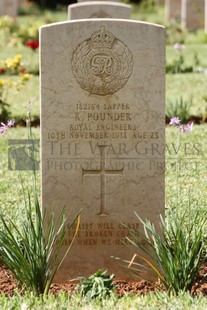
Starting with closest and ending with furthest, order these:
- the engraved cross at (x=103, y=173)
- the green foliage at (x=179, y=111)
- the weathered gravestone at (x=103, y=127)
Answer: the weathered gravestone at (x=103, y=127) → the engraved cross at (x=103, y=173) → the green foliage at (x=179, y=111)

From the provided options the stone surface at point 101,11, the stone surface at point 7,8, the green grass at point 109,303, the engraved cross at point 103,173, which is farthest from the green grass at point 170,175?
the stone surface at point 7,8

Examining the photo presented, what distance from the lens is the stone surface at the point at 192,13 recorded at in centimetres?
2208

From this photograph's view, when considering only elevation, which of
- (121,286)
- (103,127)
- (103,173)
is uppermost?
(103,127)

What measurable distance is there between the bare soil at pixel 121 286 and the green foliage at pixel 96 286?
0.18m

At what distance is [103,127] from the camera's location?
19.3 feet

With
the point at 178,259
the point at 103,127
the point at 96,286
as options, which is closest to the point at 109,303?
the point at 96,286

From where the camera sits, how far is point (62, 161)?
588 cm

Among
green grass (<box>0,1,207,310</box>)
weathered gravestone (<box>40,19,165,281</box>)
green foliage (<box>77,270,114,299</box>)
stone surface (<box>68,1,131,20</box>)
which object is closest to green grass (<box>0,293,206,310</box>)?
green grass (<box>0,1,207,310</box>)

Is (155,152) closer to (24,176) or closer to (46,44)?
(46,44)

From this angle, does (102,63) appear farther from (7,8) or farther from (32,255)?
(7,8)

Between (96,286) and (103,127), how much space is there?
3.38 feet

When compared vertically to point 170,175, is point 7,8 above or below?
above

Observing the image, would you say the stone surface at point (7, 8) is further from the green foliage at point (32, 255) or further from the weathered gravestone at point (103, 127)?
the green foliage at point (32, 255)

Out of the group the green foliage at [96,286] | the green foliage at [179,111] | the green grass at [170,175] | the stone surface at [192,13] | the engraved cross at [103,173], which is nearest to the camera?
the green grass at [170,175]
